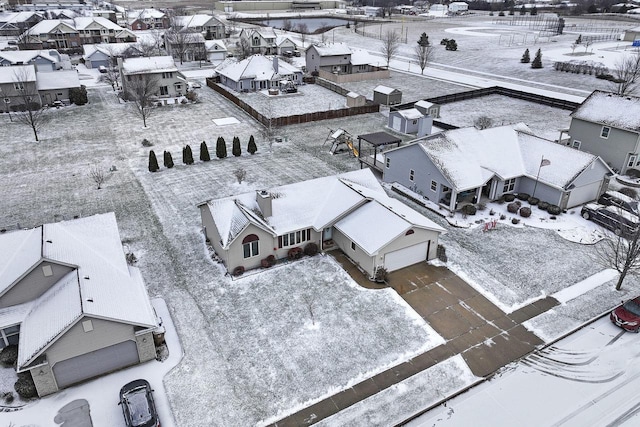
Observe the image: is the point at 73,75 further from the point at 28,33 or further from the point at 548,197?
the point at 548,197

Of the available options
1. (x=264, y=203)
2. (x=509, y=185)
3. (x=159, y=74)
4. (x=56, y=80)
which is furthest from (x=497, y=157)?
(x=56, y=80)

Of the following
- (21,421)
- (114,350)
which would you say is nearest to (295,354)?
(114,350)

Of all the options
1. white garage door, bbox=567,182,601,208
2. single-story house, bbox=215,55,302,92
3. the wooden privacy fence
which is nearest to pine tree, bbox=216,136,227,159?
the wooden privacy fence

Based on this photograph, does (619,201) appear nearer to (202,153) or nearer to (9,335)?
(202,153)

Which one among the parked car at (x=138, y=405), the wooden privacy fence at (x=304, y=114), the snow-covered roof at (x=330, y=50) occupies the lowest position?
the parked car at (x=138, y=405)

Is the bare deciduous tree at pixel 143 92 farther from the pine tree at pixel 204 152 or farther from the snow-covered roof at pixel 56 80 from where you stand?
the pine tree at pixel 204 152

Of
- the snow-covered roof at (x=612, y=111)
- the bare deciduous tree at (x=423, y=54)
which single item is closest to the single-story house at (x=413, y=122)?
the snow-covered roof at (x=612, y=111)

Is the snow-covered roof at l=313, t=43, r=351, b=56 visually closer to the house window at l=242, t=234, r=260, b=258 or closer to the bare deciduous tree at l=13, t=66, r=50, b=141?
the bare deciduous tree at l=13, t=66, r=50, b=141
